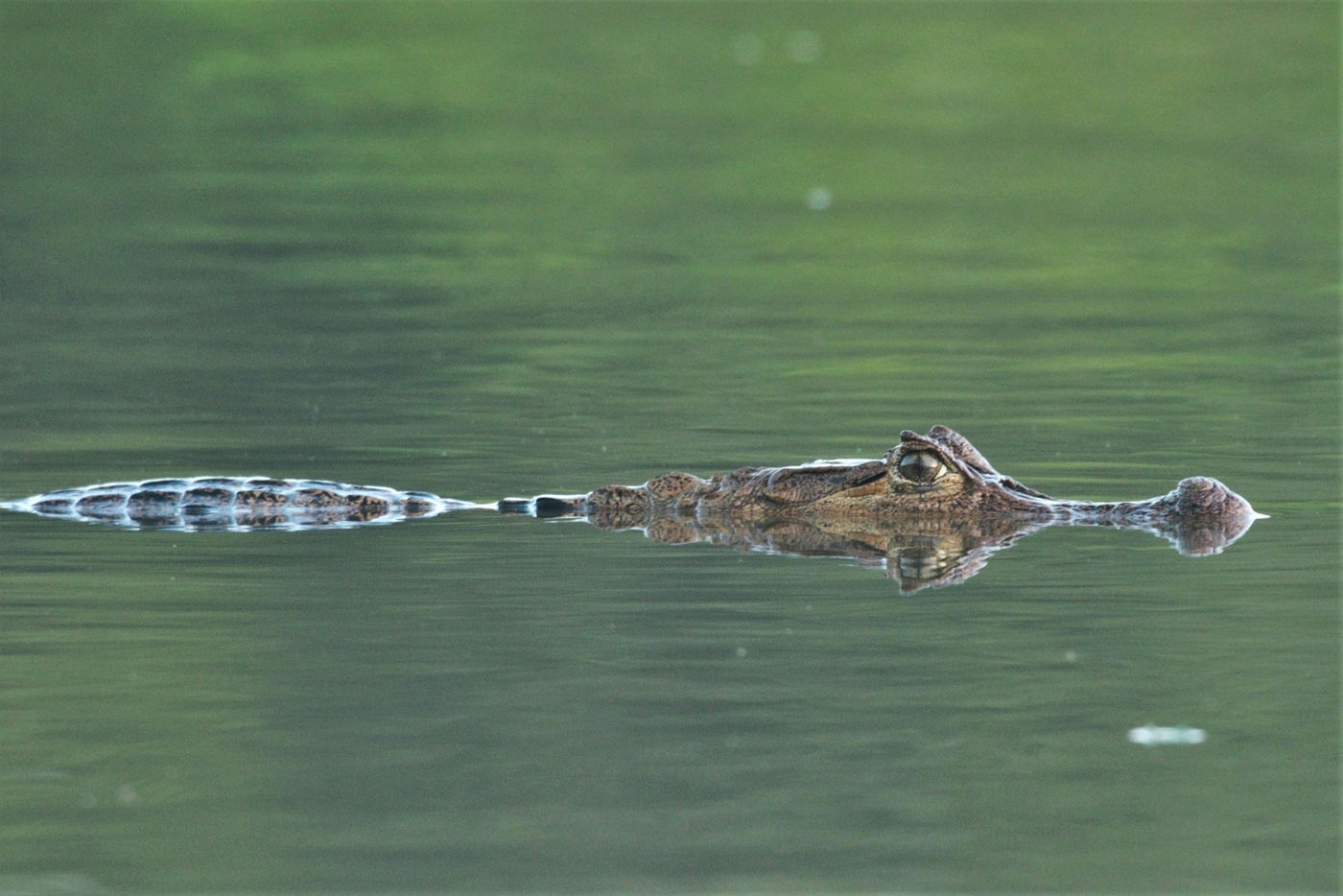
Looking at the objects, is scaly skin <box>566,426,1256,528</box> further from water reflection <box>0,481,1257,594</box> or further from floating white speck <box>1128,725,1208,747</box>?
floating white speck <box>1128,725,1208,747</box>

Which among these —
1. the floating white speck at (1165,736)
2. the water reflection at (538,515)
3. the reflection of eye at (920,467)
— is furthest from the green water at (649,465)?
the reflection of eye at (920,467)

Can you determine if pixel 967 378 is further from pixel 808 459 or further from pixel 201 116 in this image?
pixel 201 116

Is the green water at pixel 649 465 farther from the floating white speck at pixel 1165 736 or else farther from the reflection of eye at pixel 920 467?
the reflection of eye at pixel 920 467

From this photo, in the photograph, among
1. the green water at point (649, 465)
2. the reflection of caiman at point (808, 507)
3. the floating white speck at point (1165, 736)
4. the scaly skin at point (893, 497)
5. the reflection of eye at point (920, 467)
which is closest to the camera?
the green water at point (649, 465)

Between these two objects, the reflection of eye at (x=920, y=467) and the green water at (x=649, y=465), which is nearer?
the green water at (x=649, y=465)

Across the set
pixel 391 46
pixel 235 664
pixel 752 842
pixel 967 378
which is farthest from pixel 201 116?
pixel 752 842

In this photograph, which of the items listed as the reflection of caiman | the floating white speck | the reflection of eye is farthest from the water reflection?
the floating white speck
